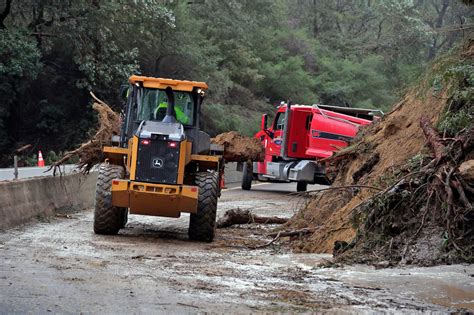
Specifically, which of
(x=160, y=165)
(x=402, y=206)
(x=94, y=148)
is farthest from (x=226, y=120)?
(x=402, y=206)

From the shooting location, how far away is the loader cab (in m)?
14.4

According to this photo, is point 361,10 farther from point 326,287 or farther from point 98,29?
point 326,287

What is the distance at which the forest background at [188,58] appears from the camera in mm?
35469

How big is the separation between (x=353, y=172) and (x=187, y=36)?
1043 inches

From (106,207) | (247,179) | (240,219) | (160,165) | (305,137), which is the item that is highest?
(305,137)

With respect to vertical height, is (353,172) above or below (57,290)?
above

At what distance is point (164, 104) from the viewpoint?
47.9ft

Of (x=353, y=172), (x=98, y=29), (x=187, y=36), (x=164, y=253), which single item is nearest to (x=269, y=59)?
(x=187, y=36)

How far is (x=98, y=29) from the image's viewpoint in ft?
116

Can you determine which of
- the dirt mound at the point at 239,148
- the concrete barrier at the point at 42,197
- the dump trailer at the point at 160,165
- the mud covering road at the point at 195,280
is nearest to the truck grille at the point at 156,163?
the dump trailer at the point at 160,165

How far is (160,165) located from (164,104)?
1601 millimetres

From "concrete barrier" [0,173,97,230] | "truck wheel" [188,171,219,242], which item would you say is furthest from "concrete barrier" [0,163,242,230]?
"truck wheel" [188,171,219,242]

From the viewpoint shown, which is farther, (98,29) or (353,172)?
(98,29)

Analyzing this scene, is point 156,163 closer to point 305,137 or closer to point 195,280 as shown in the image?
point 195,280
